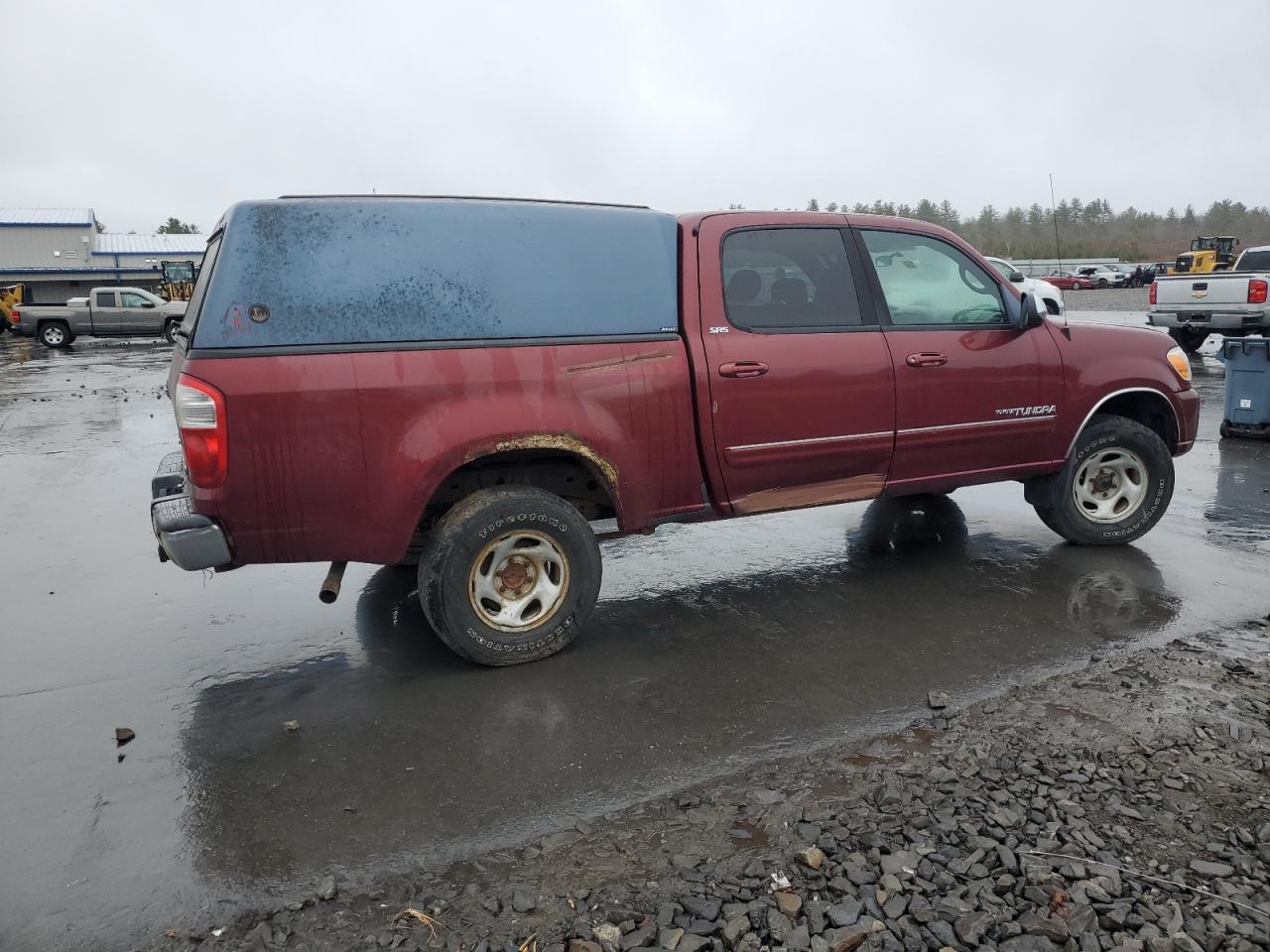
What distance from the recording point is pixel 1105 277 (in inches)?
1987

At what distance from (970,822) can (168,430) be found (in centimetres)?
1076

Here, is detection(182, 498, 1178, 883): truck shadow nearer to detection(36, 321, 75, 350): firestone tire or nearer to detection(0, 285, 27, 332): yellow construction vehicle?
detection(36, 321, 75, 350): firestone tire

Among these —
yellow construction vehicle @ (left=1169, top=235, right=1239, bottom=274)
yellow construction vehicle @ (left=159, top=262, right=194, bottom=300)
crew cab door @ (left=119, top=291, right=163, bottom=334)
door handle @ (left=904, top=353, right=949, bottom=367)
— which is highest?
yellow construction vehicle @ (left=159, top=262, right=194, bottom=300)

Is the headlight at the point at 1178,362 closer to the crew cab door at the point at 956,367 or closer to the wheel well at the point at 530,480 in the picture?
the crew cab door at the point at 956,367

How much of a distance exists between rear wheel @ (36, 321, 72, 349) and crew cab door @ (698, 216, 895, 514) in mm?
29263

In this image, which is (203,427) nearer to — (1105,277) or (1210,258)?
(1210,258)

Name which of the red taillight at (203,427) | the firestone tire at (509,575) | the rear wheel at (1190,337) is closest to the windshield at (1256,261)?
the rear wheel at (1190,337)

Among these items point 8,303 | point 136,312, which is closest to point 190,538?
point 136,312

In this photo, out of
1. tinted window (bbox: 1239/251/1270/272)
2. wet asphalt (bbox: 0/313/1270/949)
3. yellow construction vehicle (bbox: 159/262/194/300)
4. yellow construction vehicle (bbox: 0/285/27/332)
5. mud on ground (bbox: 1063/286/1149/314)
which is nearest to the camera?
wet asphalt (bbox: 0/313/1270/949)

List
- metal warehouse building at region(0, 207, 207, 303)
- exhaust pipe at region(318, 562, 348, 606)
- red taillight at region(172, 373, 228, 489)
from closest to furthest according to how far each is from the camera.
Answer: red taillight at region(172, 373, 228, 489) < exhaust pipe at region(318, 562, 348, 606) < metal warehouse building at region(0, 207, 207, 303)

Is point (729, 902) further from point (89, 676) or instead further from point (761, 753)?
point (89, 676)

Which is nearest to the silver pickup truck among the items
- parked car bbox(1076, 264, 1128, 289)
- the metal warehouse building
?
the metal warehouse building

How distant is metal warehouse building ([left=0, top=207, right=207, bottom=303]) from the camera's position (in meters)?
49.4

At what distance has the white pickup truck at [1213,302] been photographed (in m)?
14.7
